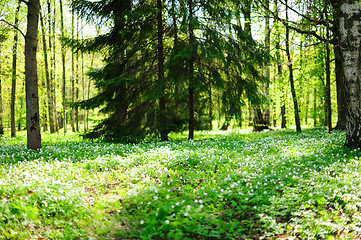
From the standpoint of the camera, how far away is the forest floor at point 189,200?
12.9 feet

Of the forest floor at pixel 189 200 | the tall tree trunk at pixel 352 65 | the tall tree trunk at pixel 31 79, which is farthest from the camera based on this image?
the tall tree trunk at pixel 31 79

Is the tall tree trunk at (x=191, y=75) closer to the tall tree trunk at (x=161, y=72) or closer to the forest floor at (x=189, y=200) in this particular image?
the tall tree trunk at (x=161, y=72)

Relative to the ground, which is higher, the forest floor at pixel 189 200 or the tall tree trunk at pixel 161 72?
the tall tree trunk at pixel 161 72

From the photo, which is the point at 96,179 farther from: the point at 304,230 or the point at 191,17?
the point at 191,17

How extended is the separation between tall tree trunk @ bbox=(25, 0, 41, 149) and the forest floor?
2632mm

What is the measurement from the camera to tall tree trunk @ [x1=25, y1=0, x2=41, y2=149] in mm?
9242

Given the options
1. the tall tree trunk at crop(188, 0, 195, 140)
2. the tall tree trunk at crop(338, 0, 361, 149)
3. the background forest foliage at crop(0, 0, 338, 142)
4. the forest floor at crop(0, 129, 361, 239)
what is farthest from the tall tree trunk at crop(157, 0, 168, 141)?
the tall tree trunk at crop(338, 0, 361, 149)

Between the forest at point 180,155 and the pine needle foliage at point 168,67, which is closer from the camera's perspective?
the forest at point 180,155

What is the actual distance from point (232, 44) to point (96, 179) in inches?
396

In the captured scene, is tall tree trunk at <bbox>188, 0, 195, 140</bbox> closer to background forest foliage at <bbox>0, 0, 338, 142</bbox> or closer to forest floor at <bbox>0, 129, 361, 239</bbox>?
background forest foliage at <bbox>0, 0, 338, 142</bbox>

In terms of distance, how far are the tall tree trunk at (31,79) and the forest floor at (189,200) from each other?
2.63 m

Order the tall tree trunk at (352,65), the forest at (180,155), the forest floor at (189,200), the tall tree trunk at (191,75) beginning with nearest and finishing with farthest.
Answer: the forest floor at (189,200) → the forest at (180,155) → the tall tree trunk at (352,65) → the tall tree trunk at (191,75)

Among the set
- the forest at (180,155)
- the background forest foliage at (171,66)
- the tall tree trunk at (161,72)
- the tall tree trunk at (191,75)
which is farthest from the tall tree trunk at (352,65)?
the tall tree trunk at (161,72)

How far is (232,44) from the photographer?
13383 mm
